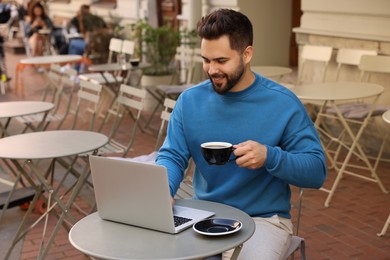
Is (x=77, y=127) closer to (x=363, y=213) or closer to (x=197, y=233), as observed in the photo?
(x=363, y=213)

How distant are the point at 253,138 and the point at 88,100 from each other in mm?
6944

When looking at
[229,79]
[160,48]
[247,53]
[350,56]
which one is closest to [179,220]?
[229,79]

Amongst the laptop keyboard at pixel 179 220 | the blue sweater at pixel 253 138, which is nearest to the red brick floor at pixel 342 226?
the blue sweater at pixel 253 138

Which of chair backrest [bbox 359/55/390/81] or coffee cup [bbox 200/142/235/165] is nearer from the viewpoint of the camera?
coffee cup [bbox 200/142/235/165]

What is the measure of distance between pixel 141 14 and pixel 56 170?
6.91 meters

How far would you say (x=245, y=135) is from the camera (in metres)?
3.08

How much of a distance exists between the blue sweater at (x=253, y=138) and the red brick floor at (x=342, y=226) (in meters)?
1.77

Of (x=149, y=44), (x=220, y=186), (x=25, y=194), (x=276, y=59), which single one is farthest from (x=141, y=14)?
(x=220, y=186)

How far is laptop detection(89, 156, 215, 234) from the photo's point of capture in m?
2.57

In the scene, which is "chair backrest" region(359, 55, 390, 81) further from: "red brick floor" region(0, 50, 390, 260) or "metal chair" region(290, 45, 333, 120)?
"red brick floor" region(0, 50, 390, 260)

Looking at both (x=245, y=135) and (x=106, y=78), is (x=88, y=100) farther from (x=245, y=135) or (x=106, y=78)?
(x=245, y=135)

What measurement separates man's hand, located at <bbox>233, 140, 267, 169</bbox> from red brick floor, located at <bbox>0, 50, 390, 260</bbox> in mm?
2100

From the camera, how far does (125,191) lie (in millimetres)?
2670

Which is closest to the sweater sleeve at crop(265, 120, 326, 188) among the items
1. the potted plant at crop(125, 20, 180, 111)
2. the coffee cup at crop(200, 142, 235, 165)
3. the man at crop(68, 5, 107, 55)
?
the coffee cup at crop(200, 142, 235, 165)
